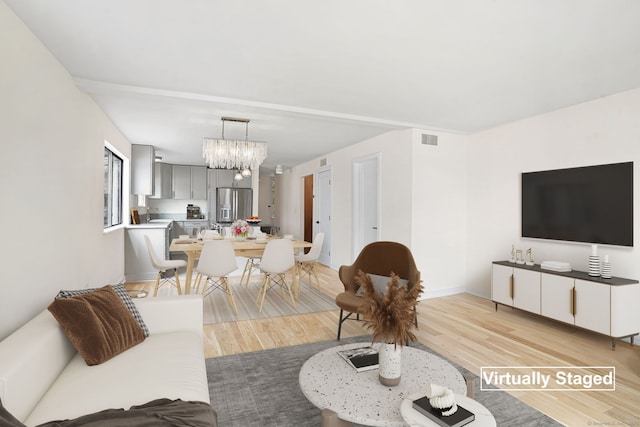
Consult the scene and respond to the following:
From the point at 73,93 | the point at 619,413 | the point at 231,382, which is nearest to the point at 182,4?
the point at 73,93

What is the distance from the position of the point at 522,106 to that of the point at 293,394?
12.5ft

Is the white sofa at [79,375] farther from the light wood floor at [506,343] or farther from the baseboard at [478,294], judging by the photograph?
the baseboard at [478,294]

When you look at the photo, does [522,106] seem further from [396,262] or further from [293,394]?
[293,394]

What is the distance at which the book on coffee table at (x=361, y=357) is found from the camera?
1.92 m

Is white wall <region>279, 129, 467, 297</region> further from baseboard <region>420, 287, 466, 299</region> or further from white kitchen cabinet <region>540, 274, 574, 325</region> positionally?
white kitchen cabinet <region>540, 274, 574, 325</region>

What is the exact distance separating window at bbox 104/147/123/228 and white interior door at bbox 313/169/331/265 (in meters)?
3.93

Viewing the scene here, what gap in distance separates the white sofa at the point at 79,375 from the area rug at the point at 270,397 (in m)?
0.44

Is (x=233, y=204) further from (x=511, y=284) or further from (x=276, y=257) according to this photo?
(x=511, y=284)

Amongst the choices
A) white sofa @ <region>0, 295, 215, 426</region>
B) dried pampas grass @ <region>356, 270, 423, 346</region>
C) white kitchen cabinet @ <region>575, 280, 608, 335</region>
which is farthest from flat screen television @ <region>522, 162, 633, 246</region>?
white sofa @ <region>0, 295, 215, 426</region>

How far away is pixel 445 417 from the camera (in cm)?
138

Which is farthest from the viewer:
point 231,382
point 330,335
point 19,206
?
point 330,335

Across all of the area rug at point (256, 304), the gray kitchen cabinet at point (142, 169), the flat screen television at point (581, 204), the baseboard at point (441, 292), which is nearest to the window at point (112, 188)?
the gray kitchen cabinet at point (142, 169)

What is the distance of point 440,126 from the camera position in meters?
4.64

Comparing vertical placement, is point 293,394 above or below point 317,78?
below
